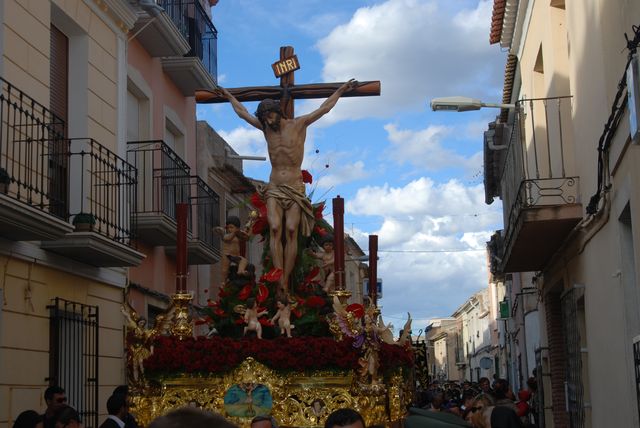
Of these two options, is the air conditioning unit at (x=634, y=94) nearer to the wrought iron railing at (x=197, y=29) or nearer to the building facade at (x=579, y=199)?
the building facade at (x=579, y=199)

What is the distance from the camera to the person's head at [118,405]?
288 inches

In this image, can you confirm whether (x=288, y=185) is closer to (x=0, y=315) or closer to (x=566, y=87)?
(x=0, y=315)

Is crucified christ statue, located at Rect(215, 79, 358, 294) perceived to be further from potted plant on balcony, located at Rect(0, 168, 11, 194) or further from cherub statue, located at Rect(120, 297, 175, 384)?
potted plant on balcony, located at Rect(0, 168, 11, 194)

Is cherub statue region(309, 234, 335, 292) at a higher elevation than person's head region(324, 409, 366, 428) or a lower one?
higher

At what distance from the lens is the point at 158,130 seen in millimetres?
15320

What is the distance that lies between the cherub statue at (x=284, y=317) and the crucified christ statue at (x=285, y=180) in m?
0.26

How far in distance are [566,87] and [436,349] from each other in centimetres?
8367

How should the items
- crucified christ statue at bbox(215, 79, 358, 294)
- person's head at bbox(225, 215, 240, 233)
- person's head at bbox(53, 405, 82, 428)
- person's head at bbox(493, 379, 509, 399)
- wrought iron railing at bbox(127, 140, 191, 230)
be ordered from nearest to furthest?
person's head at bbox(53, 405, 82, 428)
crucified christ statue at bbox(215, 79, 358, 294)
person's head at bbox(225, 215, 240, 233)
person's head at bbox(493, 379, 509, 399)
wrought iron railing at bbox(127, 140, 191, 230)

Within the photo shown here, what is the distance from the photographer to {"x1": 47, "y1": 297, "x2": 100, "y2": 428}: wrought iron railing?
35.5 feet

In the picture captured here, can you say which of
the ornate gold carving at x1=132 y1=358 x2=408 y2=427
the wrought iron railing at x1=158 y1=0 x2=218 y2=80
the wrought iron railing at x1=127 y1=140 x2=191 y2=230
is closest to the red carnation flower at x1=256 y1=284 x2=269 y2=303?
the ornate gold carving at x1=132 y1=358 x2=408 y2=427

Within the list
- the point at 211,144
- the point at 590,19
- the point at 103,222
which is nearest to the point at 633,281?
the point at 590,19

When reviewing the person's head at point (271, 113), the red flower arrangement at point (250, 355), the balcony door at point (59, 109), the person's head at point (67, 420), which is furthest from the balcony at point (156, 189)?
the person's head at point (67, 420)

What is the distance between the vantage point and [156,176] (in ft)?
47.6

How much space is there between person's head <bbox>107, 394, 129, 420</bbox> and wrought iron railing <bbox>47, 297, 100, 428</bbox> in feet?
10.9
